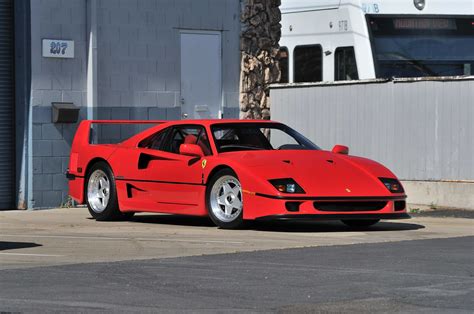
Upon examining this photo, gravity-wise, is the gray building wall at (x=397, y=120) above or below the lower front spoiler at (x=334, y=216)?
above

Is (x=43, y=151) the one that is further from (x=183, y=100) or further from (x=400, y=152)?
(x=400, y=152)

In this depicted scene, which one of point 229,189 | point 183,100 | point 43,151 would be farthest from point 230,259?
point 183,100

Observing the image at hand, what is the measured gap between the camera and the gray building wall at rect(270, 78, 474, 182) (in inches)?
657

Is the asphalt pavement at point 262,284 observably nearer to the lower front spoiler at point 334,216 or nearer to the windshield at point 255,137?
the lower front spoiler at point 334,216

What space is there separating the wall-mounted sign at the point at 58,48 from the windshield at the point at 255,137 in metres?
3.90

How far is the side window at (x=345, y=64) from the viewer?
69.5ft

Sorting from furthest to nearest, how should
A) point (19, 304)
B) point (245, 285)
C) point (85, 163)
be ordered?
point (85, 163) < point (245, 285) < point (19, 304)

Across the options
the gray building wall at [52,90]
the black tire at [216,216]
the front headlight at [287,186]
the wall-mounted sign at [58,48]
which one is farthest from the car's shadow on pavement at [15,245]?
the wall-mounted sign at [58,48]

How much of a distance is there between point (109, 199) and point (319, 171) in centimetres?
293

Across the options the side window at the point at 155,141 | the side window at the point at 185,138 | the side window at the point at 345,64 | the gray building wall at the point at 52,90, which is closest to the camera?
the side window at the point at 185,138

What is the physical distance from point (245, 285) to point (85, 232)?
462 cm

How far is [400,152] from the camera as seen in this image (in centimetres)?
1755

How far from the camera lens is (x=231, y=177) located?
42.2 feet

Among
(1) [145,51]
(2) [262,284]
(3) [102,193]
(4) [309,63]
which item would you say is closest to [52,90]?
(1) [145,51]
